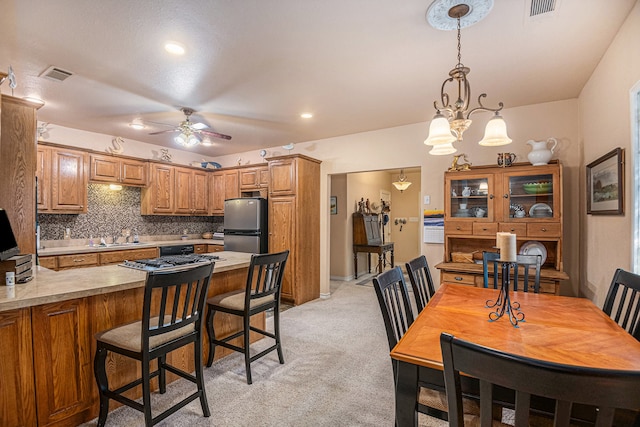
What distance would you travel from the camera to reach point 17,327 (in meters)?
1.66

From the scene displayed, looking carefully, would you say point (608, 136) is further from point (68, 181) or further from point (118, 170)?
point (68, 181)

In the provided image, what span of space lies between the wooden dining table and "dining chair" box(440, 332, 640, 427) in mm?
369

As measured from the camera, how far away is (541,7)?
1.95m

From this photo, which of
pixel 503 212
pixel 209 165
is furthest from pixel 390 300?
pixel 209 165

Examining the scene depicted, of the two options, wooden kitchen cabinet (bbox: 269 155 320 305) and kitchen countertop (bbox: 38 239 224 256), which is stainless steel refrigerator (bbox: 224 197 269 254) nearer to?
wooden kitchen cabinet (bbox: 269 155 320 305)

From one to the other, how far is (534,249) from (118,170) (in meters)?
5.80

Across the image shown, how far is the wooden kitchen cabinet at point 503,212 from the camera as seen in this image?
10.8 ft

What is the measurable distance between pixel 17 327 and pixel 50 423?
2.03 ft

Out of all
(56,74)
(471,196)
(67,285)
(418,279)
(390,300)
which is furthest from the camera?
(471,196)

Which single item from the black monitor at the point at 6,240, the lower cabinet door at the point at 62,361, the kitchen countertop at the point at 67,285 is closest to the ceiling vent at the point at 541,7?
the kitchen countertop at the point at 67,285

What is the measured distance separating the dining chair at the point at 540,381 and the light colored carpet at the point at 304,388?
144 centimetres

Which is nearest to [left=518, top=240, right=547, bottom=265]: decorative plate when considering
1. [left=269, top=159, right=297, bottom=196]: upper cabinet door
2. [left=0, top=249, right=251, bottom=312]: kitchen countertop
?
[left=269, top=159, right=297, bottom=196]: upper cabinet door

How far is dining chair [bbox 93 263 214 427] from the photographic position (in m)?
1.72

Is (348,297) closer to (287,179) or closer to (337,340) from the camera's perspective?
(337,340)
